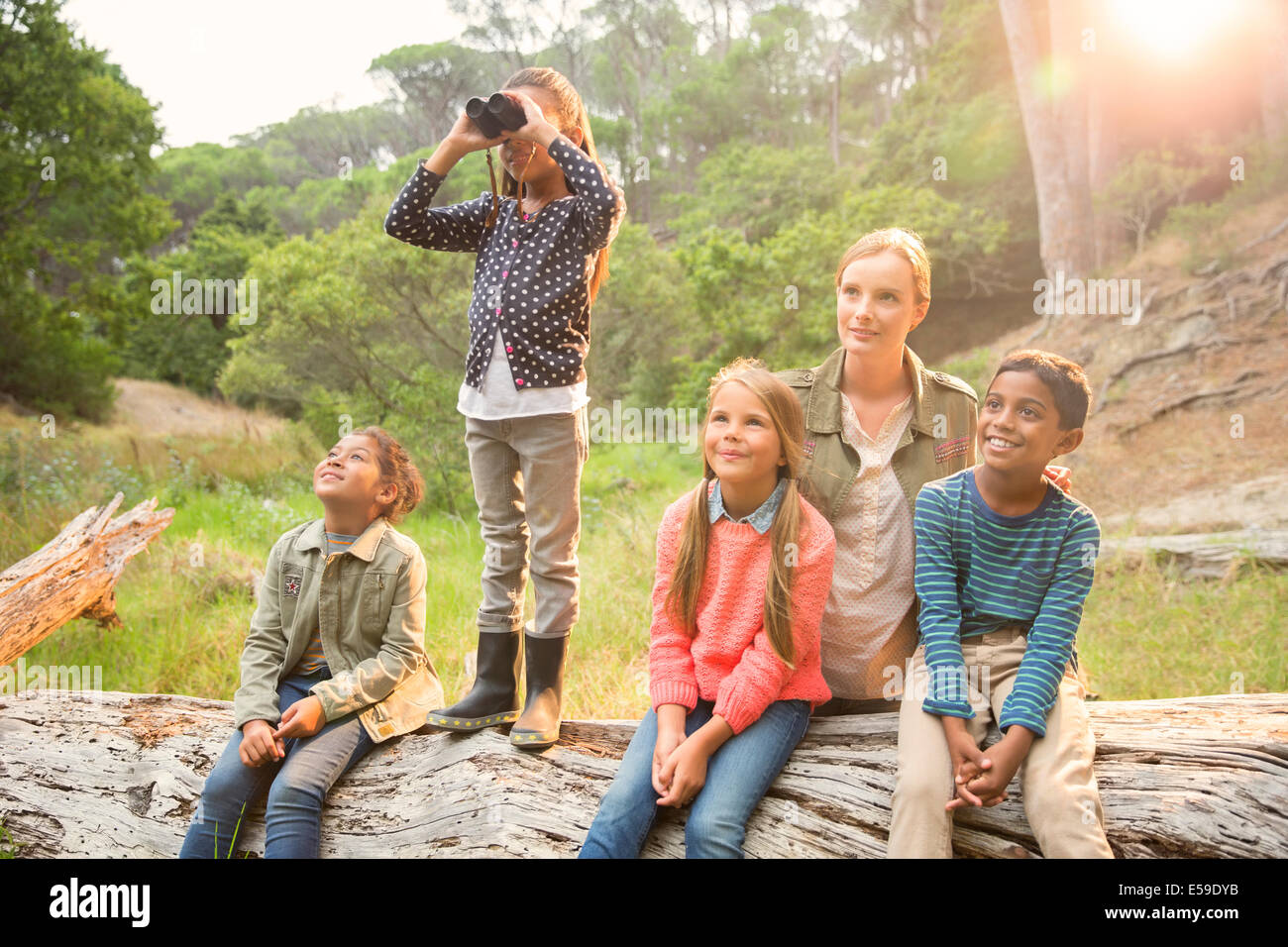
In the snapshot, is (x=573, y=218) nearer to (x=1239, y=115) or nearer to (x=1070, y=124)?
(x=1070, y=124)

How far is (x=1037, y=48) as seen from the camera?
427 inches

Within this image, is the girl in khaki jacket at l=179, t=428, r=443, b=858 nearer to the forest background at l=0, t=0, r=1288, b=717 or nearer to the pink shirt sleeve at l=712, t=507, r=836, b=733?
the pink shirt sleeve at l=712, t=507, r=836, b=733

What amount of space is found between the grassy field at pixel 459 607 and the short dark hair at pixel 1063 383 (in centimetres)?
210

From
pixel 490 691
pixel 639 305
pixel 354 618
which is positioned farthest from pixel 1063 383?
pixel 639 305

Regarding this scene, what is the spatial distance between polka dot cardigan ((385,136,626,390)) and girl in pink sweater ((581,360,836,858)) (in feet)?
1.67

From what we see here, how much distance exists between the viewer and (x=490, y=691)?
2707mm

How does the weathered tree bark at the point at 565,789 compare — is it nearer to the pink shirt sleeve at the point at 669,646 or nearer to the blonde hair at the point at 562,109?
the pink shirt sleeve at the point at 669,646

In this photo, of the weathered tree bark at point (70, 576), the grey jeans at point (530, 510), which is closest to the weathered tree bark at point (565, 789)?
the grey jeans at point (530, 510)

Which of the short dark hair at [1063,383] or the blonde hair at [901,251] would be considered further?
the blonde hair at [901,251]

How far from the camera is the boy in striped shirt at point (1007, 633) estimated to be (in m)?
2.00

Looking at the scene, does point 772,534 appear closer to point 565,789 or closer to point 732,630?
point 732,630

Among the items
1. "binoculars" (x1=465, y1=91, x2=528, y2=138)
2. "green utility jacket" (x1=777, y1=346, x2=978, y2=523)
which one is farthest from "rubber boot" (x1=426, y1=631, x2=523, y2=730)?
"binoculars" (x1=465, y1=91, x2=528, y2=138)

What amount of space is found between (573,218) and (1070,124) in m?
10.3
